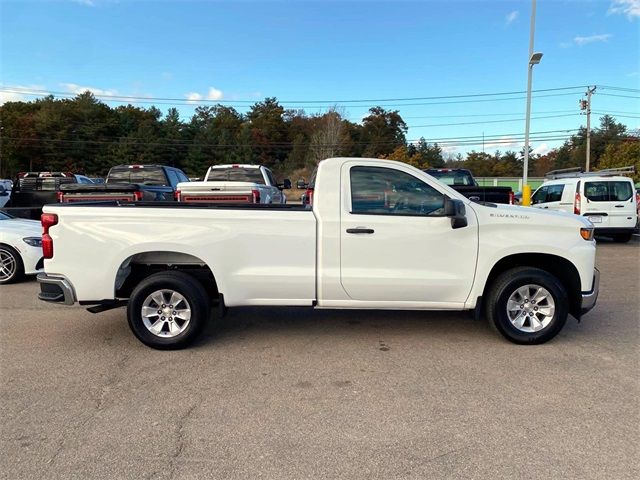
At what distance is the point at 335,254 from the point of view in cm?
477

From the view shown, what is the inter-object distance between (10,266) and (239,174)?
6152 mm

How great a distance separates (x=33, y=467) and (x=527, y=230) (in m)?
4.52

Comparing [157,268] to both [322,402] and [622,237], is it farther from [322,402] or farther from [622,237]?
[622,237]

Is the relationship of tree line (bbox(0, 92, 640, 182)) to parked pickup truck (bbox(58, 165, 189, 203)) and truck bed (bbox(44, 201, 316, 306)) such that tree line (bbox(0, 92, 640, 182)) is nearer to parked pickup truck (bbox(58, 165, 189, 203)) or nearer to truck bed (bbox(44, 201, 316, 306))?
parked pickup truck (bbox(58, 165, 189, 203))

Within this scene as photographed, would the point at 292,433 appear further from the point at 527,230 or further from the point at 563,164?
the point at 563,164

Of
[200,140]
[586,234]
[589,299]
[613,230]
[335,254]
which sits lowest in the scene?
[589,299]

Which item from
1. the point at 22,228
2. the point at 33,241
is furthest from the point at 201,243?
the point at 22,228

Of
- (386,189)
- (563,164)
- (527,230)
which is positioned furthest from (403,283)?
(563,164)

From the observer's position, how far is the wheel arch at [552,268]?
16.3 feet

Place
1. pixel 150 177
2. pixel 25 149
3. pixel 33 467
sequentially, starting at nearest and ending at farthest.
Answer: pixel 33 467, pixel 150 177, pixel 25 149

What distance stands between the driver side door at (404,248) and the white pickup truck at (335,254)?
1 centimetres

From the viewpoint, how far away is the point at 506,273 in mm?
4906

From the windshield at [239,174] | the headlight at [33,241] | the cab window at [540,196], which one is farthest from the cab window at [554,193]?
the headlight at [33,241]

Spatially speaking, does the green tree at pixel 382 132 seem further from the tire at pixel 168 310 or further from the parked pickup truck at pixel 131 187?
the tire at pixel 168 310
